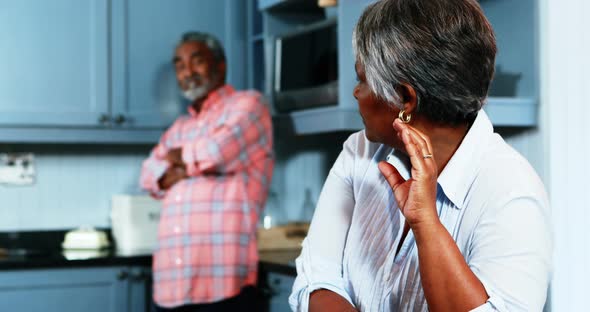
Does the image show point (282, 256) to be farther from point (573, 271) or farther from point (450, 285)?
point (450, 285)

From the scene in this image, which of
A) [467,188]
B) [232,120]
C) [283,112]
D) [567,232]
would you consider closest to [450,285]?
[467,188]

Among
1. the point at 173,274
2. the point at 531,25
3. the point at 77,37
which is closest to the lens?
the point at 531,25

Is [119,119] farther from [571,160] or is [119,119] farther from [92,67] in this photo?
[571,160]

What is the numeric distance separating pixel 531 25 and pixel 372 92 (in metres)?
1.22

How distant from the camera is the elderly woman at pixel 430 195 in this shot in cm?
119

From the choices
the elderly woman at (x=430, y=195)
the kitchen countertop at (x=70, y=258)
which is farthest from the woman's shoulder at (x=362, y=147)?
the kitchen countertop at (x=70, y=258)

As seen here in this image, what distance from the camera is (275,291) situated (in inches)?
116

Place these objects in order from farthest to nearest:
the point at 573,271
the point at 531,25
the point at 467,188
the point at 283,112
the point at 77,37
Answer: the point at 77,37, the point at 283,112, the point at 531,25, the point at 573,271, the point at 467,188

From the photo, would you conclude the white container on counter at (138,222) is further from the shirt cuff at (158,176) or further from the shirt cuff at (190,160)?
the shirt cuff at (190,160)

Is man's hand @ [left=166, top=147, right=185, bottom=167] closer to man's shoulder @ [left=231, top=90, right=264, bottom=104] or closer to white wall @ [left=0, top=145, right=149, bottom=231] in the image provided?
man's shoulder @ [left=231, top=90, right=264, bottom=104]

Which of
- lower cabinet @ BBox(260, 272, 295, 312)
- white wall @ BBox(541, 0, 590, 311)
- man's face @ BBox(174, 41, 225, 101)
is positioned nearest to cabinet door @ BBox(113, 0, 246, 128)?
man's face @ BBox(174, 41, 225, 101)

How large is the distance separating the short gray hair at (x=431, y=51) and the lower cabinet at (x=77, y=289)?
2158 millimetres

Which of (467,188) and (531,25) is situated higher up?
(531,25)

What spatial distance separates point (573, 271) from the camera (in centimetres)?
224
